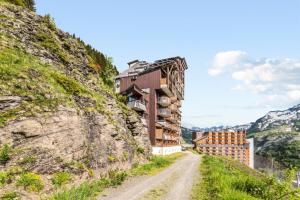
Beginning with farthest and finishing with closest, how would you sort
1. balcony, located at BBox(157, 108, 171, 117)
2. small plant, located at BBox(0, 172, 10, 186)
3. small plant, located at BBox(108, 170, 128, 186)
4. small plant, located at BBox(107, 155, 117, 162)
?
balcony, located at BBox(157, 108, 171, 117) < small plant, located at BBox(107, 155, 117, 162) < small plant, located at BBox(108, 170, 128, 186) < small plant, located at BBox(0, 172, 10, 186)

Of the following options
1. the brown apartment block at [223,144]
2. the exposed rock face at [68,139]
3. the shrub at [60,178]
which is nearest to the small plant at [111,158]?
the exposed rock face at [68,139]

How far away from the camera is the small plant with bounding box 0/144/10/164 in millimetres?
16344

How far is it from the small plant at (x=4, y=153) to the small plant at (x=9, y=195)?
2.01 meters

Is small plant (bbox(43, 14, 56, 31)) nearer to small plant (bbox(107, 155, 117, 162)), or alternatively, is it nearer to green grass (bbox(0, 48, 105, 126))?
green grass (bbox(0, 48, 105, 126))

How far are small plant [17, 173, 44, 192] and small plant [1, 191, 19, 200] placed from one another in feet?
3.25

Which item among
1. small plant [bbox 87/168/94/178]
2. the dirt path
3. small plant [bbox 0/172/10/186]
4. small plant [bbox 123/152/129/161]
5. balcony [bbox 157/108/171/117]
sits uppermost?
balcony [bbox 157/108/171/117]

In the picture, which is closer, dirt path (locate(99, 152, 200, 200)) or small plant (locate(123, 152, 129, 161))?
dirt path (locate(99, 152, 200, 200))

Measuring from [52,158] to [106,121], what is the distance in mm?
10222

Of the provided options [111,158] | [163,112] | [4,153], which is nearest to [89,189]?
[4,153]

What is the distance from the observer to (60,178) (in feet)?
63.2

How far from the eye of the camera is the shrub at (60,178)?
61.7 feet

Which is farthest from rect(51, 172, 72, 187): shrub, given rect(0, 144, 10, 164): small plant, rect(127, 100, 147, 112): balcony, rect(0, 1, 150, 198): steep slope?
rect(127, 100, 147, 112): balcony

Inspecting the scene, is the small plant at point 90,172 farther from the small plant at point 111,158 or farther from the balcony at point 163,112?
the balcony at point 163,112

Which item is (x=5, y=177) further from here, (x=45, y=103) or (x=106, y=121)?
(x=106, y=121)
